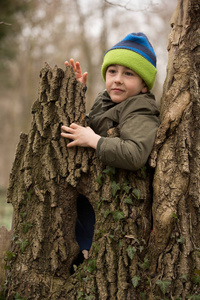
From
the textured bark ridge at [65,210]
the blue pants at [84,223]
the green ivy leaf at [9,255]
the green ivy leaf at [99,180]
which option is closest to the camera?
→ the textured bark ridge at [65,210]

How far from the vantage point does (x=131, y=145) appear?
86.8 inches

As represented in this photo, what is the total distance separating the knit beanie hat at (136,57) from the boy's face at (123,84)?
6 centimetres

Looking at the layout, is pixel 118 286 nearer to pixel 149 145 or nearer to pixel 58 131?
pixel 149 145

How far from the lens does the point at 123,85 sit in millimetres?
2594

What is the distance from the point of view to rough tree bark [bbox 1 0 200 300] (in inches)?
88.1

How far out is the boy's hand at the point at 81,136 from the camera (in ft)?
7.77

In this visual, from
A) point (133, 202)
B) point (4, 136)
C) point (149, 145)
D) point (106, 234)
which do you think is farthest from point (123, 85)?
point (4, 136)

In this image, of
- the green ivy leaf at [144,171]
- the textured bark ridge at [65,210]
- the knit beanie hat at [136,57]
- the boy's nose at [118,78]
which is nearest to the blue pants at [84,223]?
the textured bark ridge at [65,210]

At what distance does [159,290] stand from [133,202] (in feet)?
2.27

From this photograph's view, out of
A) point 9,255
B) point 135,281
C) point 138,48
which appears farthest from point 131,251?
point 138,48

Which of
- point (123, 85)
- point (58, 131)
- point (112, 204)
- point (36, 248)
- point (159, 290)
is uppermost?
point (123, 85)

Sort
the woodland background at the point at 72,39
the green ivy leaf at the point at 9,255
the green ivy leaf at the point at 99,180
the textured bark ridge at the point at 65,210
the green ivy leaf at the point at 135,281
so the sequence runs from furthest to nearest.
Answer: the woodland background at the point at 72,39 → the green ivy leaf at the point at 9,255 → the green ivy leaf at the point at 99,180 → the textured bark ridge at the point at 65,210 → the green ivy leaf at the point at 135,281

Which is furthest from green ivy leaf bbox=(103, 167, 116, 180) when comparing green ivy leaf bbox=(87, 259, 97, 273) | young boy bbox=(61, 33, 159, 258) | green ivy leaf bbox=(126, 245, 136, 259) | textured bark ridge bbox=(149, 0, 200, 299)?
green ivy leaf bbox=(87, 259, 97, 273)

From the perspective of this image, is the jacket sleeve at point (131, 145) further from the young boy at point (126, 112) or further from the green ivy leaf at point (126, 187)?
the green ivy leaf at point (126, 187)
